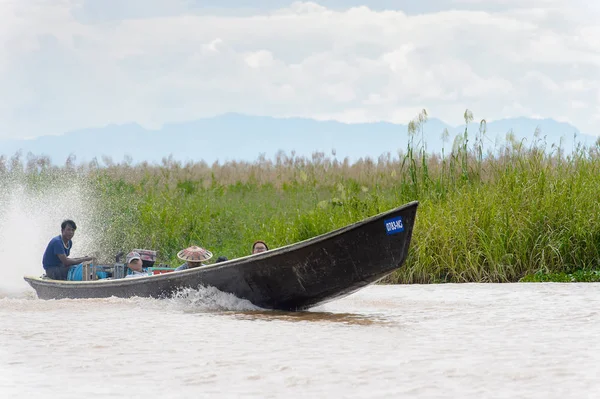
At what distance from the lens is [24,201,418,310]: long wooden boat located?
9.95 meters

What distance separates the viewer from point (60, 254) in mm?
14094

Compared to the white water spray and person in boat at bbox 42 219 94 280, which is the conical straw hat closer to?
person in boat at bbox 42 219 94 280

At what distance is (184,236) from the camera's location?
2119 centimetres

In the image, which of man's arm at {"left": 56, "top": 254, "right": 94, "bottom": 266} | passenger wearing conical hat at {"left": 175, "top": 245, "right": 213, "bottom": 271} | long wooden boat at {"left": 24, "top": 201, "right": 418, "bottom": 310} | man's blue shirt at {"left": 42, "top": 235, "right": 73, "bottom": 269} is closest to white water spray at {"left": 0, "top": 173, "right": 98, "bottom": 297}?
man's blue shirt at {"left": 42, "top": 235, "right": 73, "bottom": 269}

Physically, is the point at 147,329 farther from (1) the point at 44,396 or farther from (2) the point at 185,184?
(2) the point at 185,184

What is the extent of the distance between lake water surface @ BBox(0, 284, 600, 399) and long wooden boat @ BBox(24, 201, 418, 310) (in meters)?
0.24

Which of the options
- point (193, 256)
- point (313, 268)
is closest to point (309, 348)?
point (313, 268)

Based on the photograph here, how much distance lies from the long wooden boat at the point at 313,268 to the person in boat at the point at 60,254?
119 inches

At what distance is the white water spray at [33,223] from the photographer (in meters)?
19.9

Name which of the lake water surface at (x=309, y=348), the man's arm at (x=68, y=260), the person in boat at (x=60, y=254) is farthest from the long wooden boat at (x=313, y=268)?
the person in boat at (x=60, y=254)

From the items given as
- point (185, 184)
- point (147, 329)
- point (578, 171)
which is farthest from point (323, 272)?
point (185, 184)

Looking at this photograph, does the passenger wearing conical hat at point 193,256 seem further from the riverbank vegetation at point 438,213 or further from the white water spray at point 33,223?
the white water spray at point 33,223

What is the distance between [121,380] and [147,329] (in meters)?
3.02

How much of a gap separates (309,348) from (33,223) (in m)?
15.1
